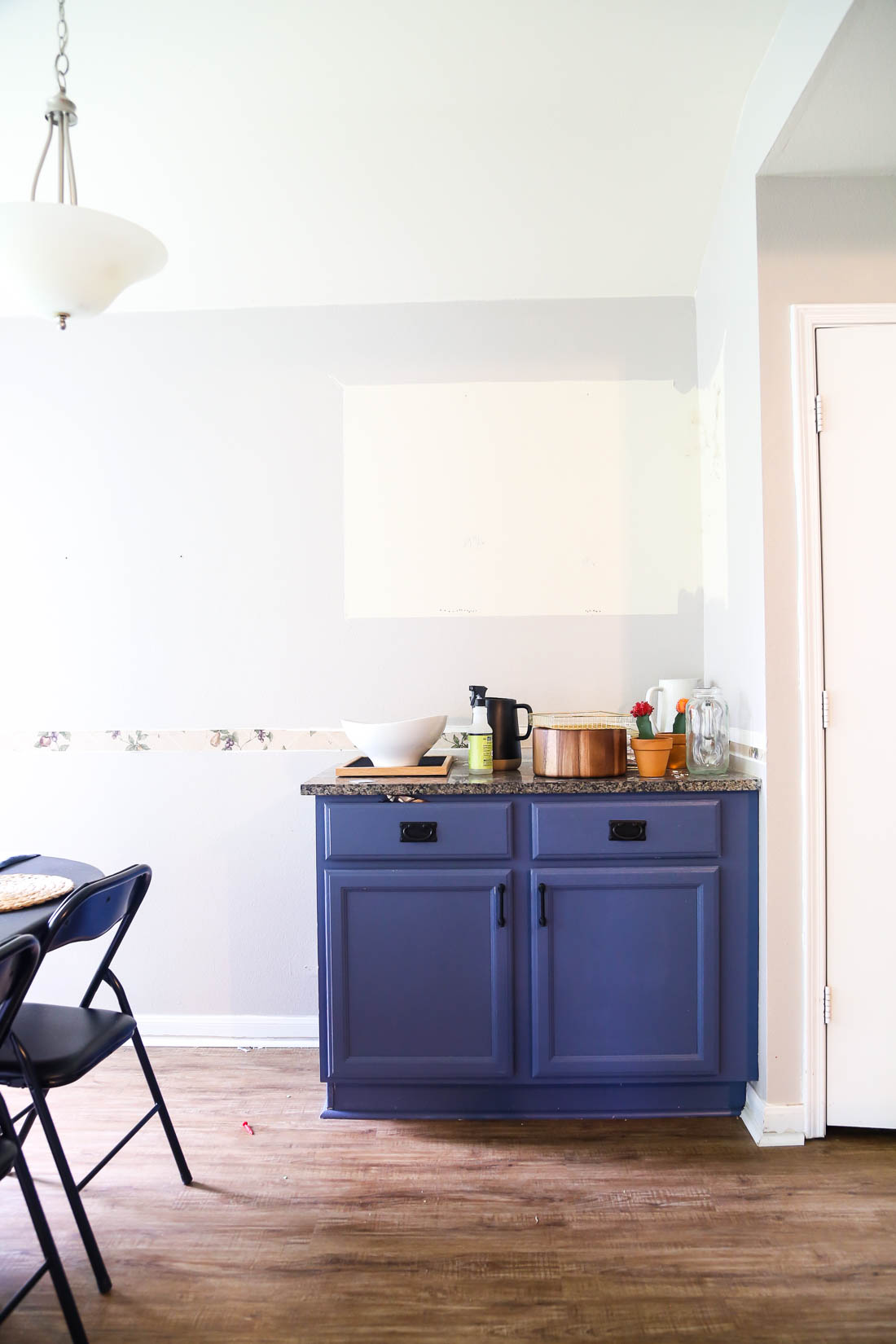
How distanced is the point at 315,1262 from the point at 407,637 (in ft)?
5.86

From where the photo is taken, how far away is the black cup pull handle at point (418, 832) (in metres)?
2.31

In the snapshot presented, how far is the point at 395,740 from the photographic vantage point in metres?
2.46

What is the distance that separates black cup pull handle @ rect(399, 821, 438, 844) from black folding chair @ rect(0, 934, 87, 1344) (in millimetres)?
1039

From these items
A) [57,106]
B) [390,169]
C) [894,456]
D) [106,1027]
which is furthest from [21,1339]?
[390,169]

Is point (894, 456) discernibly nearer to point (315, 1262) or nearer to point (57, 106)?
point (57, 106)

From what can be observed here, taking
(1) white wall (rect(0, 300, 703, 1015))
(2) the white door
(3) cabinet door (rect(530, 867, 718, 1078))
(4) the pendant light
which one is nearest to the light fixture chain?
(4) the pendant light

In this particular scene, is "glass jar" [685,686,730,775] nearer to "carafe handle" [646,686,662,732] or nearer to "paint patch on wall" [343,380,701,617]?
"carafe handle" [646,686,662,732]

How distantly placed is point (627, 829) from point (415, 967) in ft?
2.32

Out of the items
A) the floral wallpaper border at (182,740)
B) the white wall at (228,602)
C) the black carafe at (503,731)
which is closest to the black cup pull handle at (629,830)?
the black carafe at (503,731)

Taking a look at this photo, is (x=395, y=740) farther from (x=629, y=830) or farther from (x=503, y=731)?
(x=629, y=830)

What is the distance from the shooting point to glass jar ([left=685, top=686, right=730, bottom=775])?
2.40 m

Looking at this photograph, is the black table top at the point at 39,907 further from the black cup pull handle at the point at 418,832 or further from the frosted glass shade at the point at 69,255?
the frosted glass shade at the point at 69,255

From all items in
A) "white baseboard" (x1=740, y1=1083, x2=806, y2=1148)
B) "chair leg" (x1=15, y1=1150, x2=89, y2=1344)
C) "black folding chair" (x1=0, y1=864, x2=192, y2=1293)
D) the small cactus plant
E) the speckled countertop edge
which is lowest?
"white baseboard" (x1=740, y1=1083, x2=806, y2=1148)

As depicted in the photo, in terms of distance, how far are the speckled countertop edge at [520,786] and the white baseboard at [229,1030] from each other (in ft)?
3.48
